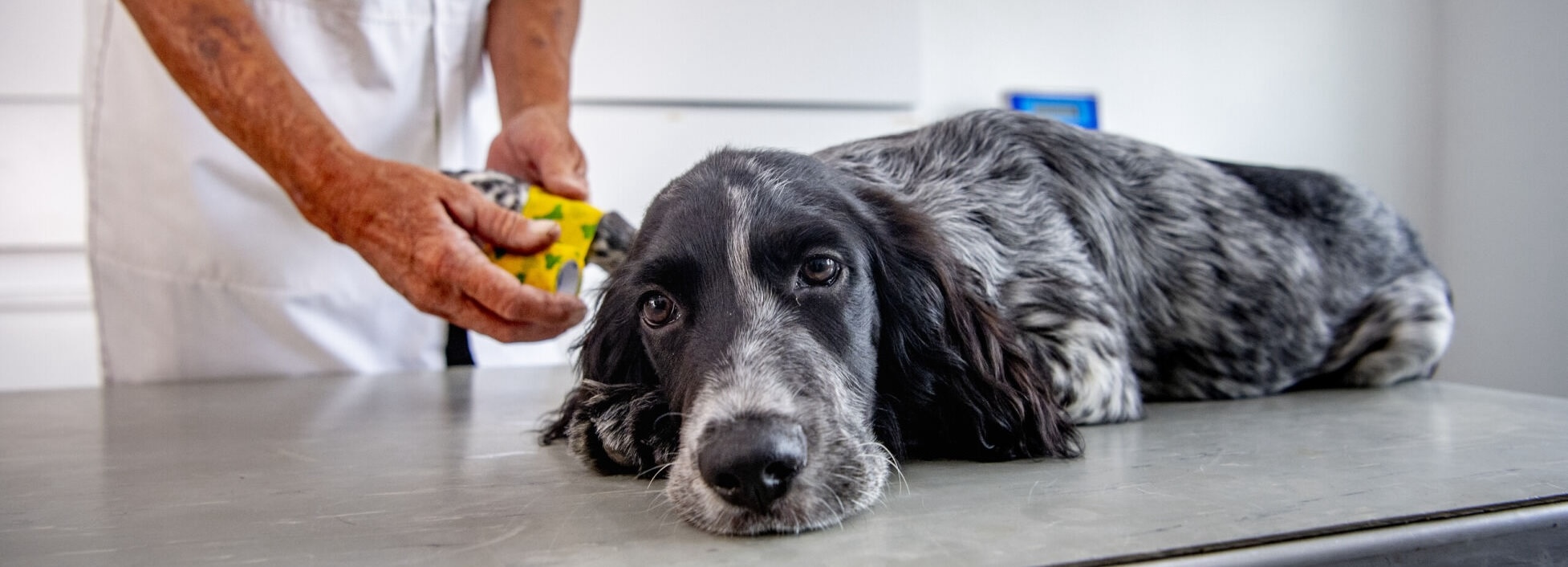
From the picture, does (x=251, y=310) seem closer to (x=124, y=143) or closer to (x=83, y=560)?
(x=124, y=143)

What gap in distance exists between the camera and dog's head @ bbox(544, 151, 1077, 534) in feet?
4.25

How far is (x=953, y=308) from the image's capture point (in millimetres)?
1782

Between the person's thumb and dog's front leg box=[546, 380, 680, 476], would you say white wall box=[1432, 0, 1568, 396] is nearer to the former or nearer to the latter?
the person's thumb

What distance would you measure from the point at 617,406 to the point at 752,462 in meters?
0.57

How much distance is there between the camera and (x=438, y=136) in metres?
3.25

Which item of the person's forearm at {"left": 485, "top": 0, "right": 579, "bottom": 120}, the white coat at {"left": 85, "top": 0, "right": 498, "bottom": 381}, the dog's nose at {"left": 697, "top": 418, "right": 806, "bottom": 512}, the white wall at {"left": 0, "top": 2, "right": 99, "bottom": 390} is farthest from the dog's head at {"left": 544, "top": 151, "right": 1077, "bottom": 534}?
the white wall at {"left": 0, "top": 2, "right": 99, "bottom": 390}

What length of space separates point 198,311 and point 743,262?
2252 mm

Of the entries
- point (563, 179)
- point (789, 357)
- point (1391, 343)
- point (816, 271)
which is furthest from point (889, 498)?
point (1391, 343)

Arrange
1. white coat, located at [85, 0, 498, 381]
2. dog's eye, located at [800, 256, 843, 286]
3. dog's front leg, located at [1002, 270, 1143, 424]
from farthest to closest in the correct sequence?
white coat, located at [85, 0, 498, 381] < dog's front leg, located at [1002, 270, 1143, 424] < dog's eye, located at [800, 256, 843, 286]

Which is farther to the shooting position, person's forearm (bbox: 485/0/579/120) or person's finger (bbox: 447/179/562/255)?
person's forearm (bbox: 485/0/579/120)

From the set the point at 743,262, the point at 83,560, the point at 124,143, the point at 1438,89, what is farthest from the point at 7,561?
the point at 1438,89

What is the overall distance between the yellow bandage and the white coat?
1.12 meters

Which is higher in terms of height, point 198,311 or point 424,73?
point 424,73

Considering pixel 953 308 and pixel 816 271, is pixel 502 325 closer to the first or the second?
pixel 816 271
